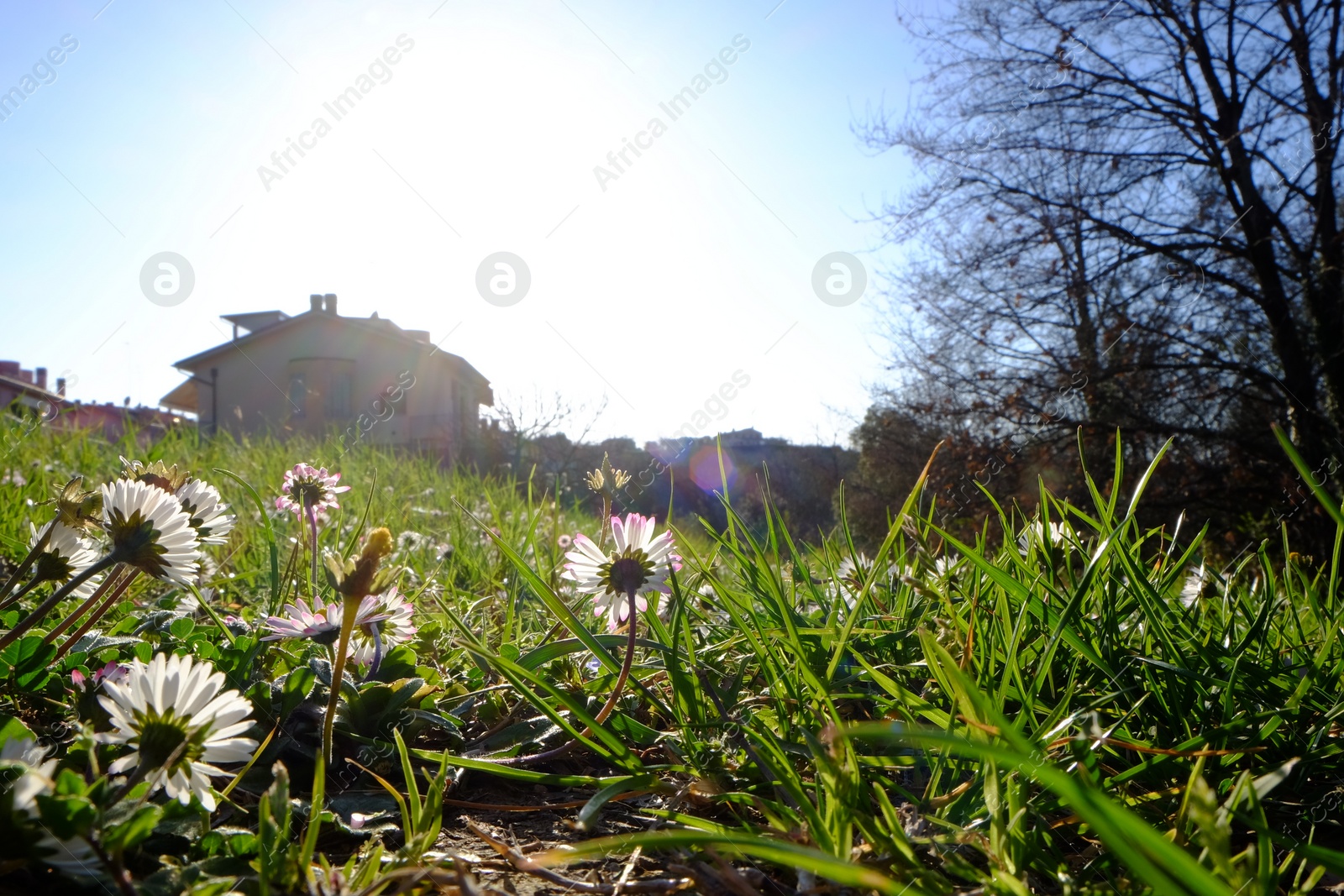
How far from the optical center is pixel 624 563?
3.66 ft

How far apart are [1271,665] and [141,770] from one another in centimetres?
138

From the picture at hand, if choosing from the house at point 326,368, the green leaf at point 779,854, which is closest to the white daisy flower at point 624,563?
the green leaf at point 779,854

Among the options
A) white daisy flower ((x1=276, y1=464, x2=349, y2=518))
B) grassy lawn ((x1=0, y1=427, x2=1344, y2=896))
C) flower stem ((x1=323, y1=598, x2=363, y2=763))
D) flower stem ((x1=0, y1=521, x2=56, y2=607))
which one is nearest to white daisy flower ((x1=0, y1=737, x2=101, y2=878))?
grassy lawn ((x1=0, y1=427, x2=1344, y2=896))

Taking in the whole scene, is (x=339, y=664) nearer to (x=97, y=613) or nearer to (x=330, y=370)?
(x=97, y=613)

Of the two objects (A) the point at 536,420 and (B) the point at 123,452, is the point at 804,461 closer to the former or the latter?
(A) the point at 536,420

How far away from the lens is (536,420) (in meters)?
10.8

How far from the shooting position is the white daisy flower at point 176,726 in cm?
73

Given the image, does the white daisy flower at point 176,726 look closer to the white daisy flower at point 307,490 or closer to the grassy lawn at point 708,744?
the grassy lawn at point 708,744

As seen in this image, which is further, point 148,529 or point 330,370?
point 330,370

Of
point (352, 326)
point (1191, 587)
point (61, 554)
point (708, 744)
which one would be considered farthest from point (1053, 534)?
point (352, 326)

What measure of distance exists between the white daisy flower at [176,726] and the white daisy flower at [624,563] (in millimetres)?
491

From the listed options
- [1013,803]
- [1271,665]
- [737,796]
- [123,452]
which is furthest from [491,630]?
[123,452]

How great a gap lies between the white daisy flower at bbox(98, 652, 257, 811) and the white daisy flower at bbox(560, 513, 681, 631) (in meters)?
0.49

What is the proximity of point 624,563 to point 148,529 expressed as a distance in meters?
0.62
